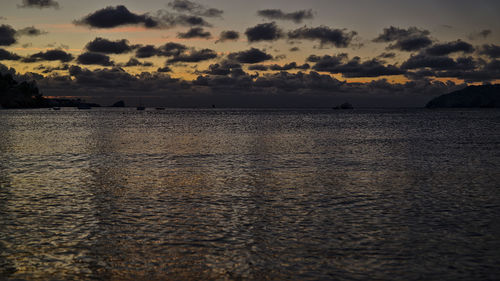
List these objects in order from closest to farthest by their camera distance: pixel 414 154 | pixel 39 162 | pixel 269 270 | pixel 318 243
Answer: pixel 269 270, pixel 318 243, pixel 39 162, pixel 414 154

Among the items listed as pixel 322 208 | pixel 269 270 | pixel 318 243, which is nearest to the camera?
pixel 269 270

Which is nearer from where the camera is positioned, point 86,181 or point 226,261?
point 226,261

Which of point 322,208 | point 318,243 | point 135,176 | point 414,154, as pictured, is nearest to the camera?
point 318,243

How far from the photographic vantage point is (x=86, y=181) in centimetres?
2538

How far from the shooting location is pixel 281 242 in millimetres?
13203

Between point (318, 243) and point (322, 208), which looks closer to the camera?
point (318, 243)

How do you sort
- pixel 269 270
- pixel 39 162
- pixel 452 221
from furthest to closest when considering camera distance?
pixel 39 162 < pixel 452 221 < pixel 269 270

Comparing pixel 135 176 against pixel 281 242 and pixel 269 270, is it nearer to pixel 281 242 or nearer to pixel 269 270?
pixel 281 242

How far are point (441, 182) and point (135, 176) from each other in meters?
19.5

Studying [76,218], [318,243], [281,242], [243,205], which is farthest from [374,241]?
[76,218]

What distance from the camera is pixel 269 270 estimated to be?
10.9 m

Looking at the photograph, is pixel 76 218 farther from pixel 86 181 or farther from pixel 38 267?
pixel 86 181

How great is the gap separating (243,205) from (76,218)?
7.00 meters

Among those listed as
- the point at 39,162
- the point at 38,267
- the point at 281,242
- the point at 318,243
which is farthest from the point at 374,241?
the point at 39,162
